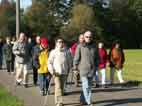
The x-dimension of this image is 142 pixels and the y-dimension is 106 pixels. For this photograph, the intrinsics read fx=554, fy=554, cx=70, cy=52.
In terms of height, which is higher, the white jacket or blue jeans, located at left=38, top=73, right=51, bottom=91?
the white jacket

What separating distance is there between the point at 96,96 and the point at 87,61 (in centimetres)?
333

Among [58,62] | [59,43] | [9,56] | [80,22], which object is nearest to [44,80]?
[58,62]

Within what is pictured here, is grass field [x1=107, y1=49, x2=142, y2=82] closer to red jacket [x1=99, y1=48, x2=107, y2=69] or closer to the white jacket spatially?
red jacket [x1=99, y1=48, x2=107, y2=69]

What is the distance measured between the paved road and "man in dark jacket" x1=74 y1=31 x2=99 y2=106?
121cm

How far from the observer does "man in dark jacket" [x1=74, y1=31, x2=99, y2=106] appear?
1372cm

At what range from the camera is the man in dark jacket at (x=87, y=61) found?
13719 millimetres

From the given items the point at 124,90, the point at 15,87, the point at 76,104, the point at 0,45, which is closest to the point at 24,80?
the point at 15,87

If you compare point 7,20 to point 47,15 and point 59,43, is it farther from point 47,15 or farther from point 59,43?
point 59,43

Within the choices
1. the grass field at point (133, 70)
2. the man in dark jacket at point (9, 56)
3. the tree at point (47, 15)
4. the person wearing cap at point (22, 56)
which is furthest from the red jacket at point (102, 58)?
the tree at point (47, 15)

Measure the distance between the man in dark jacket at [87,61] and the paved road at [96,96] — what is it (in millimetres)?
1208

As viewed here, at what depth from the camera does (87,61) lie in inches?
541

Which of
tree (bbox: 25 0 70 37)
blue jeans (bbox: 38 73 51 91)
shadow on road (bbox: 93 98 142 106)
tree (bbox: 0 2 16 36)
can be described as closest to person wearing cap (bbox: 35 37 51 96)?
blue jeans (bbox: 38 73 51 91)

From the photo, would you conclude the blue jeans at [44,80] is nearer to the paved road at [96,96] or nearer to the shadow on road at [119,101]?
the paved road at [96,96]

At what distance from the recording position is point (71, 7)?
387ft
